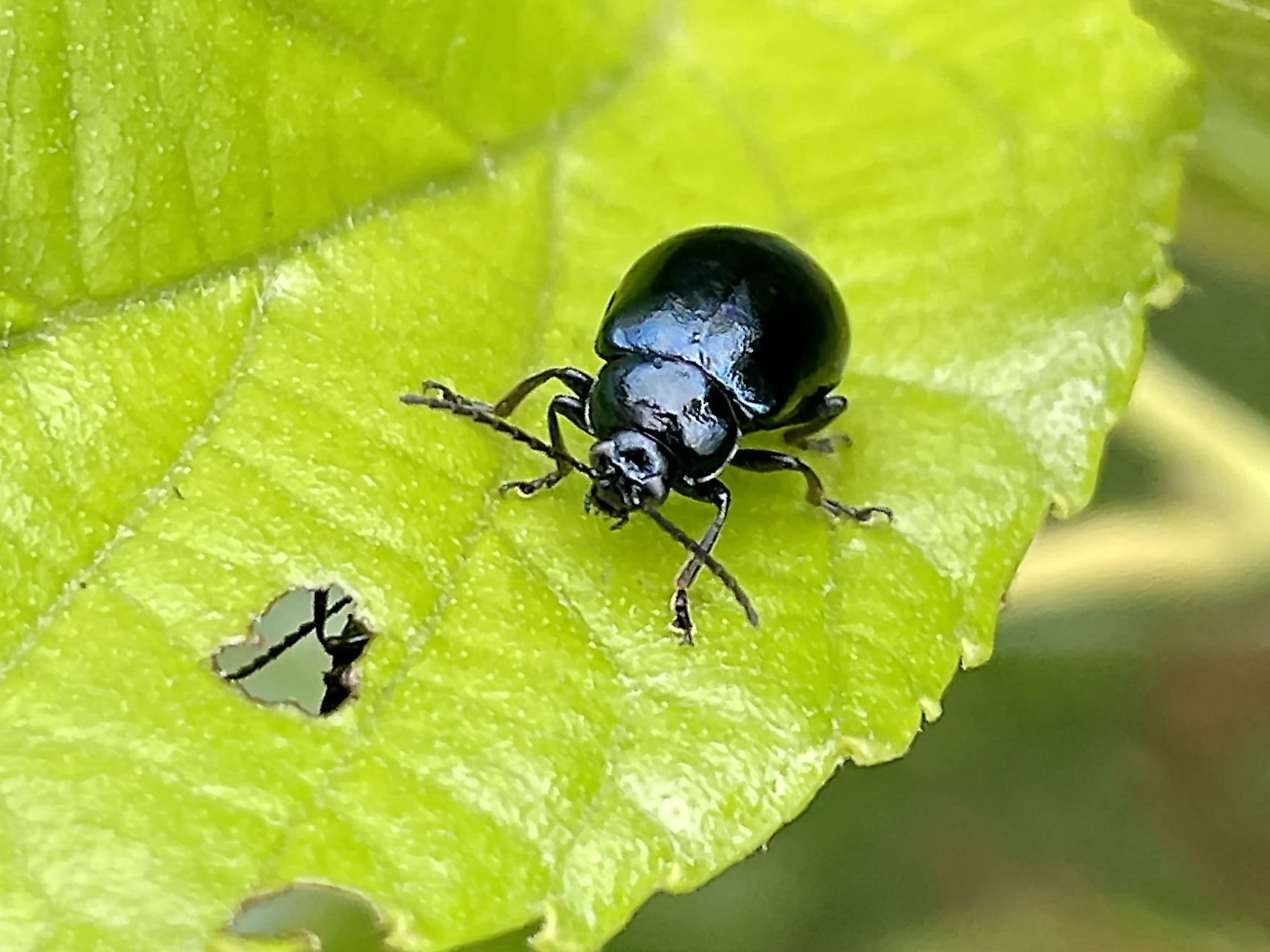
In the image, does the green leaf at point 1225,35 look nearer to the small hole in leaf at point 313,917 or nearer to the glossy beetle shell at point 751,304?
the glossy beetle shell at point 751,304

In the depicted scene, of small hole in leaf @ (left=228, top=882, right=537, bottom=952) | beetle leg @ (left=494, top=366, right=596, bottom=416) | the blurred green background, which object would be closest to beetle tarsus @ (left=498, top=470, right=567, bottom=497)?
beetle leg @ (left=494, top=366, right=596, bottom=416)

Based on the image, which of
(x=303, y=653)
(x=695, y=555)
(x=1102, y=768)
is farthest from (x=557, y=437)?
(x=1102, y=768)

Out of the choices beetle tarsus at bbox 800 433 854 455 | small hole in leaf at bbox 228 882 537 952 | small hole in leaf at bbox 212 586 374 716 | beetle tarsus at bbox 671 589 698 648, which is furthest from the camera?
beetle tarsus at bbox 800 433 854 455

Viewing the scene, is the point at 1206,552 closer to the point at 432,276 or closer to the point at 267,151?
the point at 432,276

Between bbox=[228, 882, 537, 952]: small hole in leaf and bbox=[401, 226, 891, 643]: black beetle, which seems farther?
bbox=[401, 226, 891, 643]: black beetle

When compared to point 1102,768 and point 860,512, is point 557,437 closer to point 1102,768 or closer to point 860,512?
point 860,512

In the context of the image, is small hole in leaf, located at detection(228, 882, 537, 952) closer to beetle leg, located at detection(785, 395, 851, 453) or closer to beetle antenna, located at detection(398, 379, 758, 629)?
beetle antenna, located at detection(398, 379, 758, 629)
